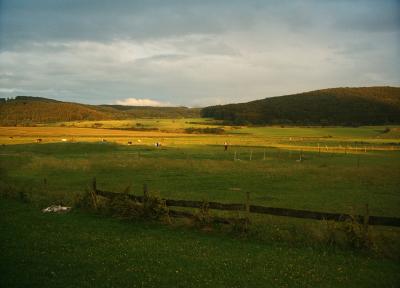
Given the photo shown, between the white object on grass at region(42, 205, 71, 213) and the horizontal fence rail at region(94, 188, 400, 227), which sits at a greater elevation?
the horizontal fence rail at region(94, 188, 400, 227)

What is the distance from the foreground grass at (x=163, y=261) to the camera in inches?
441

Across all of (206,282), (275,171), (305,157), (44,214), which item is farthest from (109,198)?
(305,157)

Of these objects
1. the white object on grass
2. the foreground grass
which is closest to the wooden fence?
the foreground grass

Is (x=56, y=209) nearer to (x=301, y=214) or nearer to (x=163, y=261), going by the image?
(x=163, y=261)

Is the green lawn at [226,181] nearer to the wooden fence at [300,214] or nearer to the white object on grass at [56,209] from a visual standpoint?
the white object on grass at [56,209]

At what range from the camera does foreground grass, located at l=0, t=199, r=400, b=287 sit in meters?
11.2

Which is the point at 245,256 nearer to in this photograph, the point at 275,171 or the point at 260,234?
the point at 260,234

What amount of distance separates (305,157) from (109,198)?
48300 millimetres

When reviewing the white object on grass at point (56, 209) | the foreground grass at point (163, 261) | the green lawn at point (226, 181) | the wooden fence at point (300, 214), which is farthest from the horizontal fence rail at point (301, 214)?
the green lawn at point (226, 181)

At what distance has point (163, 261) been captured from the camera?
12828 millimetres

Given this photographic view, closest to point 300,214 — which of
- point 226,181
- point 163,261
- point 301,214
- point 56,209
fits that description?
point 301,214

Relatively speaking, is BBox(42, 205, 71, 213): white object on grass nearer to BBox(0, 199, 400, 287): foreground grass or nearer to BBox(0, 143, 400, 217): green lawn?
BBox(0, 143, 400, 217): green lawn

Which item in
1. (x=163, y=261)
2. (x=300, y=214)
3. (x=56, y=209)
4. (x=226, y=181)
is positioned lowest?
(x=226, y=181)

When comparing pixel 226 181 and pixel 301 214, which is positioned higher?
pixel 301 214
